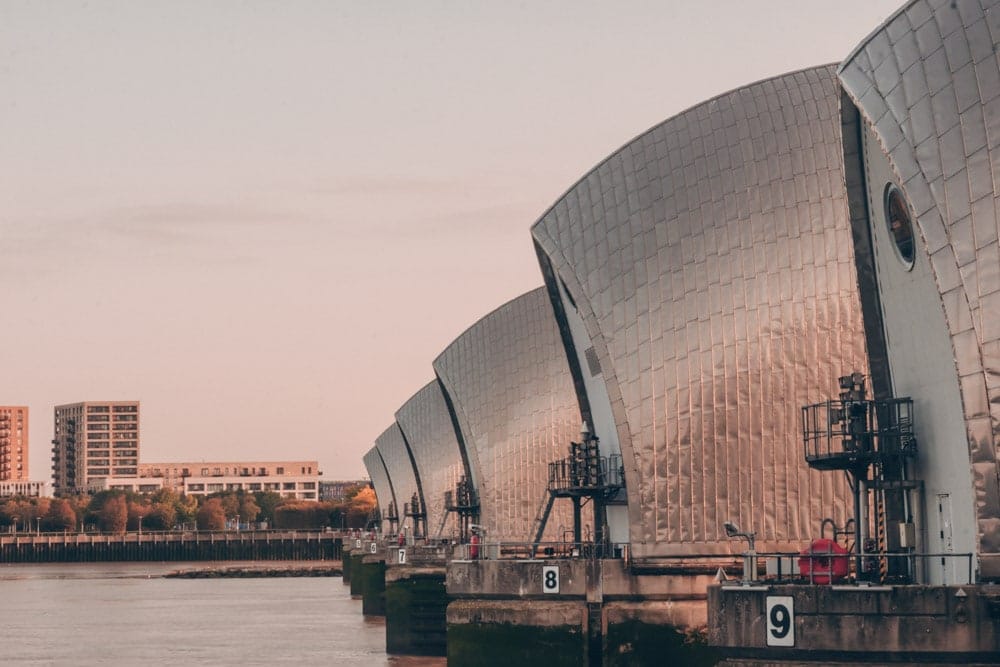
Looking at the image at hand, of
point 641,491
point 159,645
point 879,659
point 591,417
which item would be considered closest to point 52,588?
point 159,645

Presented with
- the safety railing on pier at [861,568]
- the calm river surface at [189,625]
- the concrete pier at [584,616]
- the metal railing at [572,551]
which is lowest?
the calm river surface at [189,625]

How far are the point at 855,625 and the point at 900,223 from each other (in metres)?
7.65

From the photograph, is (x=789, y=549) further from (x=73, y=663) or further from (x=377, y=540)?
(x=377, y=540)

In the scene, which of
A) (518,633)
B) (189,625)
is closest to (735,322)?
(518,633)

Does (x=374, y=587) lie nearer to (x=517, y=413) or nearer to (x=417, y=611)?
(x=517, y=413)

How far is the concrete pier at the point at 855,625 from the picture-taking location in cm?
2609

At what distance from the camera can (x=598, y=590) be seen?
4256 cm

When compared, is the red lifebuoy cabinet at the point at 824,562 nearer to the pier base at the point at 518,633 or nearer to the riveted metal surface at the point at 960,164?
the riveted metal surface at the point at 960,164

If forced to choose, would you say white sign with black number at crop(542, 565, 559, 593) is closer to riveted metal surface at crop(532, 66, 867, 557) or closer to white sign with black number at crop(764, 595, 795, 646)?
riveted metal surface at crop(532, 66, 867, 557)

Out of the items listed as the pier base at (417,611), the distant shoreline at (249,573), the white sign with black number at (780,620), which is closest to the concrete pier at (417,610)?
the pier base at (417,611)

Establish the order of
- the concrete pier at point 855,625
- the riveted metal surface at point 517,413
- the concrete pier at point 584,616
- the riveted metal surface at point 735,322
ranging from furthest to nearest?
the riveted metal surface at point 517,413 → the riveted metal surface at point 735,322 → the concrete pier at point 584,616 → the concrete pier at point 855,625

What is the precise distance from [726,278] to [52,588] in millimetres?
101814

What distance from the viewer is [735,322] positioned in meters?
44.2

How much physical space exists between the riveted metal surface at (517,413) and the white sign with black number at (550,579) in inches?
737
